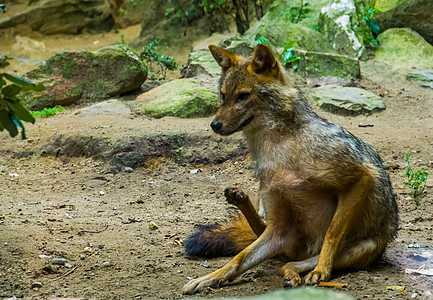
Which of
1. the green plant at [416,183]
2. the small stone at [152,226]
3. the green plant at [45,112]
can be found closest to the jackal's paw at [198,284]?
the small stone at [152,226]

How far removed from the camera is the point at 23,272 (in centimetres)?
429

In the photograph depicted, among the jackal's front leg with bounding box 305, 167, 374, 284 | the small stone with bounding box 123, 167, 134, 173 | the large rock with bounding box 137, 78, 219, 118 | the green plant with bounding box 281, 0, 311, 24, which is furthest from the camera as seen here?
the green plant with bounding box 281, 0, 311, 24

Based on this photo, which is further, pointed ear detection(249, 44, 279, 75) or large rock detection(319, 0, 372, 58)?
large rock detection(319, 0, 372, 58)

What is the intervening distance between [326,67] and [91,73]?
402 centimetres

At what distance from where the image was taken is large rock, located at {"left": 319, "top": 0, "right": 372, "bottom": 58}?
1091 centimetres

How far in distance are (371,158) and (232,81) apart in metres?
1.20

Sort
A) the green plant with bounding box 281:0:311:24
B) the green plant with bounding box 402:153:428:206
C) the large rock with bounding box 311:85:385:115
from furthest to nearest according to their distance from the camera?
1. the green plant with bounding box 281:0:311:24
2. the large rock with bounding box 311:85:385:115
3. the green plant with bounding box 402:153:428:206

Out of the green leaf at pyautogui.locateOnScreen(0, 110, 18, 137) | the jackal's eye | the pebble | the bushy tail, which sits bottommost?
the bushy tail

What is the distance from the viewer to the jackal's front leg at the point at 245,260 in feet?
13.1

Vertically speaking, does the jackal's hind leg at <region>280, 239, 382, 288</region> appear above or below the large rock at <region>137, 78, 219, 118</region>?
above

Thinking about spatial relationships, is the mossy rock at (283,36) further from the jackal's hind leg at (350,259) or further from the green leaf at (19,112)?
the green leaf at (19,112)

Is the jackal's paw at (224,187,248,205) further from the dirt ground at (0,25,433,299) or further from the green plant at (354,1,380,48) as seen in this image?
the green plant at (354,1,380,48)

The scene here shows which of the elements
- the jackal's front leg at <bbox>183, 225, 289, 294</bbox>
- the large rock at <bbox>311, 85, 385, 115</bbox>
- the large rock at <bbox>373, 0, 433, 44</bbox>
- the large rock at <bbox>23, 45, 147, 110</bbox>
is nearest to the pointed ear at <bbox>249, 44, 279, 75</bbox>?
the jackal's front leg at <bbox>183, 225, 289, 294</bbox>

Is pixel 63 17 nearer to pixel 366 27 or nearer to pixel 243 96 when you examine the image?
pixel 366 27
